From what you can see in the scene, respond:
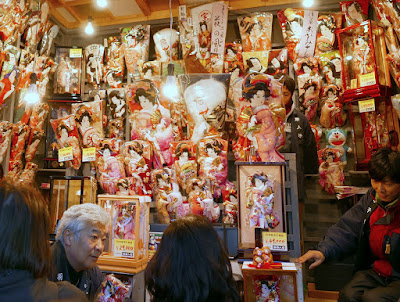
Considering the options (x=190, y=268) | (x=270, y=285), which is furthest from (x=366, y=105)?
(x=190, y=268)

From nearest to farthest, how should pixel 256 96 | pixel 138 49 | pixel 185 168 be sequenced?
pixel 256 96 → pixel 185 168 → pixel 138 49

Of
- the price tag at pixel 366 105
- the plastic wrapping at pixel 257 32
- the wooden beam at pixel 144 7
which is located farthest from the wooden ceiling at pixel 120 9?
the price tag at pixel 366 105

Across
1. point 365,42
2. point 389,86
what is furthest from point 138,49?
point 389,86

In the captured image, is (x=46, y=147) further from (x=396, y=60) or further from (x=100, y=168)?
(x=396, y=60)

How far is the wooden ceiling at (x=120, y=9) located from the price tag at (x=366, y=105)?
5.02ft

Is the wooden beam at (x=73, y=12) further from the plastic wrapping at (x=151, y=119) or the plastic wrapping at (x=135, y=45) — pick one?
the plastic wrapping at (x=151, y=119)

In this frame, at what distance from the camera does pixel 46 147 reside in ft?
12.8

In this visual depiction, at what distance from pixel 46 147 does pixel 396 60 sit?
3727mm

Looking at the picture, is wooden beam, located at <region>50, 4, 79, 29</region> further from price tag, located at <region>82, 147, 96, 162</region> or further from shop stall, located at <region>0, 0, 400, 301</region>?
price tag, located at <region>82, 147, 96, 162</region>

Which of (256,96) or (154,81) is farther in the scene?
(154,81)

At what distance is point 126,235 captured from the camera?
219 centimetres

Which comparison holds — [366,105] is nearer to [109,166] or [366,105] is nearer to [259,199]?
[259,199]

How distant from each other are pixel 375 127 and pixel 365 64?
24.6 inches

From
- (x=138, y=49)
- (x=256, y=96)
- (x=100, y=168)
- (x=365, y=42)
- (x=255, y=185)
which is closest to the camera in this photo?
(x=255, y=185)
